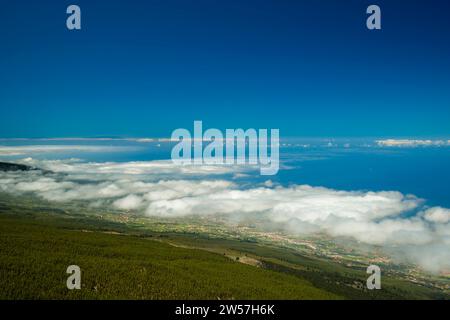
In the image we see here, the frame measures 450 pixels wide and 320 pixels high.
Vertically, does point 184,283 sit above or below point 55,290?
below
